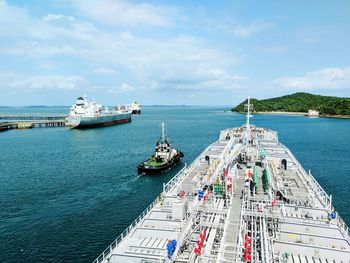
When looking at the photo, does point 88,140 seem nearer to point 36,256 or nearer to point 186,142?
point 186,142

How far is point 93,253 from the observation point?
26562mm

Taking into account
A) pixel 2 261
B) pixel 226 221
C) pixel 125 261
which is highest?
pixel 226 221

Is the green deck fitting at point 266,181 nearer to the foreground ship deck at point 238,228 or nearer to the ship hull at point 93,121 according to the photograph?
the foreground ship deck at point 238,228

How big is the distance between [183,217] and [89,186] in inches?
1079

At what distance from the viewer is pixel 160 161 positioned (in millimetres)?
56875

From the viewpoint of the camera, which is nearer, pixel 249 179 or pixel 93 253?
pixel 93 253

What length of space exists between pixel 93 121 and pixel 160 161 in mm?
92032

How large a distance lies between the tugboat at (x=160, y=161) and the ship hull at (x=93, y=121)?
268 ft

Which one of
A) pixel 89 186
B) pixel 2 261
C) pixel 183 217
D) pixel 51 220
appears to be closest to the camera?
pixel 183 217

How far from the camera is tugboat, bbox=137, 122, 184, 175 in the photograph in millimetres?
53875

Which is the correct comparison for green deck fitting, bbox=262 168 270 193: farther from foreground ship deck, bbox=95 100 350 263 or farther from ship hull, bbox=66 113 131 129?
ship hull, bbox=66 113 131 129

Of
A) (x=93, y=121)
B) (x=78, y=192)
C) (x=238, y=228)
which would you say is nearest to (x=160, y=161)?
(x=78, y=192)

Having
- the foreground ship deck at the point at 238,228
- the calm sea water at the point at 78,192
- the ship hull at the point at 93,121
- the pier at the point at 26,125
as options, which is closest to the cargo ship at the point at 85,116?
the ship hull at the point at 93,121

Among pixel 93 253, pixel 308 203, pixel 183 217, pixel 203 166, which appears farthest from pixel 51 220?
pixel 308 203
